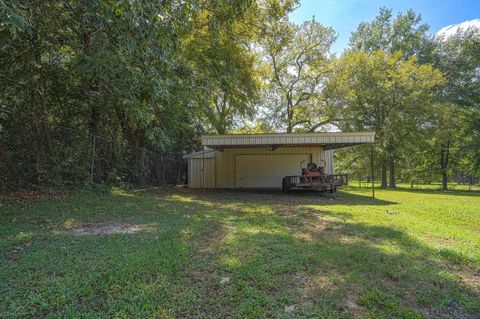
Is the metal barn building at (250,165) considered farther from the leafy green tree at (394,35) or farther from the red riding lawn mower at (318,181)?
the leafy green tree at (394,35)

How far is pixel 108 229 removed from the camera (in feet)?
14.0

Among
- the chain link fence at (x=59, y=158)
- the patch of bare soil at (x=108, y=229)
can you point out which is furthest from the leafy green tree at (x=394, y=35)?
the patch of bare soil at (x=108, y=229)

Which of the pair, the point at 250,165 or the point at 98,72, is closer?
the point at 98,72

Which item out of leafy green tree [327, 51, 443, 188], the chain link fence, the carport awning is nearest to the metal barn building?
the carport awning

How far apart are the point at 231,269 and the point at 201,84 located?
705 cm

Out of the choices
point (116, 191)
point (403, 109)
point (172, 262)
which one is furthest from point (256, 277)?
point (403, 109)

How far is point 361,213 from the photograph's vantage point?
20.7 feet

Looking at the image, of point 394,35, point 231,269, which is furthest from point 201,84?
point 394,35

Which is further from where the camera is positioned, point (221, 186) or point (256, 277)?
point (221, 186)

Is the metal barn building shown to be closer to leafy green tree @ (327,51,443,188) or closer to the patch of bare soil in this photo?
leafy green tree @ (327,51,443,188)

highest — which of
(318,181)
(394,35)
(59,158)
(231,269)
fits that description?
(394,35)

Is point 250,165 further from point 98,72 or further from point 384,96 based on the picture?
point 384,96

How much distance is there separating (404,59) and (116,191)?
2291cm

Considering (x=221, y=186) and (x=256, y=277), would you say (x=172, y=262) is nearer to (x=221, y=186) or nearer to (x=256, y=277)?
(x=256, y=277)
